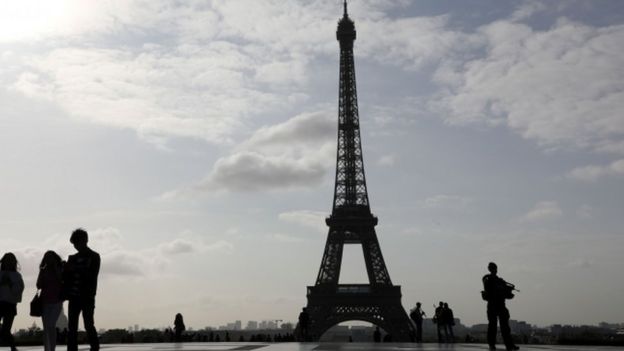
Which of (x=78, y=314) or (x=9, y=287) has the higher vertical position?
(x=9, y=287)

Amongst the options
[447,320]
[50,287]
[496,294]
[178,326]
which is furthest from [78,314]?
[178,326]

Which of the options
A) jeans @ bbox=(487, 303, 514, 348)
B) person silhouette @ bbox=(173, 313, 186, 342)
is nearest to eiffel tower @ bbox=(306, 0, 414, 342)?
person silhouette @ bbox=(173, 313, 186, 342)

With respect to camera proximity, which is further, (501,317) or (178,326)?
(178,326)

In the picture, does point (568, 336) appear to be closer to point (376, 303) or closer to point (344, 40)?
point (376, 303)

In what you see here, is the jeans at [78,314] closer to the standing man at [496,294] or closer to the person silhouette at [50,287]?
the person silhouette at [50,287]

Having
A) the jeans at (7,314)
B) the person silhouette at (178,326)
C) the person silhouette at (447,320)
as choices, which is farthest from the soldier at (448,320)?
the jeans at (7,314)

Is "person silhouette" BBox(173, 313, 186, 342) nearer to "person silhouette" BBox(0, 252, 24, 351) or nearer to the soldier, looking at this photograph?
the soldier

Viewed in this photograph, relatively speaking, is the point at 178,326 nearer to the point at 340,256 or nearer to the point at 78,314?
the point at 78,314
